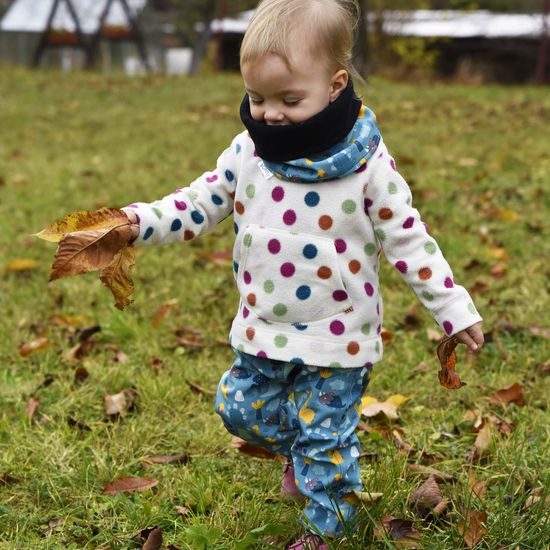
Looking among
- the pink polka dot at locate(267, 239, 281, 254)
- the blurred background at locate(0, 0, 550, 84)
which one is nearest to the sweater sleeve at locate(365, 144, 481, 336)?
the pink polka dot at locate(267, 239, 281, 254)

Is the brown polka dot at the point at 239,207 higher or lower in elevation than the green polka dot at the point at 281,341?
higher

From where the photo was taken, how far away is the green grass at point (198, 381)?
2.24 metres

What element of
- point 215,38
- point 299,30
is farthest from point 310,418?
point 215,38

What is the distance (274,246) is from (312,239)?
0.30 feet

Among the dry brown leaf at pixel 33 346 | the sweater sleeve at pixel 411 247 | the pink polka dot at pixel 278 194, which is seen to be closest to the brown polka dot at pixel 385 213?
the sweater sleeve at pixel 411 247

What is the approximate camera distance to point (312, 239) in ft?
6.47

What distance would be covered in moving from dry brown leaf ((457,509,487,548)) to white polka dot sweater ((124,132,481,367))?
18.4 inches

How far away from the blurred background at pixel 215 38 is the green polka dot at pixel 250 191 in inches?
504

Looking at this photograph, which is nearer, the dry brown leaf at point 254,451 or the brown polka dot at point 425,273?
the brown polka dot at point 425,273

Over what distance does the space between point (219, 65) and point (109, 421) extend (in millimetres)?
15620

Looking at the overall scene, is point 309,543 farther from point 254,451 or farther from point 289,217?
point 289,217

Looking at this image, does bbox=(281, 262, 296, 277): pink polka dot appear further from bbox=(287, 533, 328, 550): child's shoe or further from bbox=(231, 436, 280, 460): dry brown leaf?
bbox=(231, 436, 280, 460): dry brown leaf

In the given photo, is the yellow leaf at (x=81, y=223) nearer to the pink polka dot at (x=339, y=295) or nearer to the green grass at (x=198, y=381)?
the pink polka dot at (x=339, y=295)

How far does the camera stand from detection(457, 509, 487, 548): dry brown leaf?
2.04 metres
